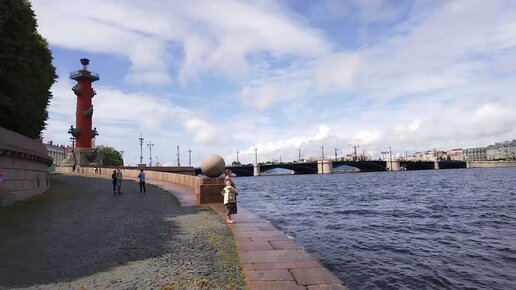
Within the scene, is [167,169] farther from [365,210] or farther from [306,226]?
[306,226]

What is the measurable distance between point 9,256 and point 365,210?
67.5 feet

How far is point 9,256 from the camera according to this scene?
916 cm

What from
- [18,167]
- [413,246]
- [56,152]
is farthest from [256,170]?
[413,246]

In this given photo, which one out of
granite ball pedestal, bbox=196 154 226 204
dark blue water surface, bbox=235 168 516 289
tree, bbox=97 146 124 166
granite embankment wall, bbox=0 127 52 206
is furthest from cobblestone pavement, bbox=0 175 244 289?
tree, bbox=97 146 124 166

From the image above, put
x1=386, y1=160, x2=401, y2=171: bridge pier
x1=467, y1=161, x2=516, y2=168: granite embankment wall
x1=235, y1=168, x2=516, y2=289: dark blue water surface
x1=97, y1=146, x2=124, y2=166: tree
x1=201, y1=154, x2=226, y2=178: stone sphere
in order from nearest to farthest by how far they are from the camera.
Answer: x1=235, y1=168, x2=516, y2=289: dark blue water surface, x1=201, y1=154, x2=226, y2=178: stone sphere, x1=97, y1=146, x2=124, y2=166: tree, x1=386, y1=160, x2=401, y2=171: bridge pier, x1=467, y1=161, x2=516, y2=168: granite embankment wall

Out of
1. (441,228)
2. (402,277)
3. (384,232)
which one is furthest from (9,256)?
(441,228)

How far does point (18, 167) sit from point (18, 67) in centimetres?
570

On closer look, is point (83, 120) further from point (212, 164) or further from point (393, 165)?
point (393, 165)

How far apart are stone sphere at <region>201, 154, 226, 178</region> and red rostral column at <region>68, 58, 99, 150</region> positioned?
68.7m

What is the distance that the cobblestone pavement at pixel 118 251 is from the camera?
707 cm

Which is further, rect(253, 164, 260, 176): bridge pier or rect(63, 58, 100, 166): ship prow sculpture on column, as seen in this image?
rect(253, 164, 260, 176): bridge pier

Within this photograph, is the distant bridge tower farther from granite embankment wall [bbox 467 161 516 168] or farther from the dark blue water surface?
granite embankment wall [bbox 467 161 516 168]

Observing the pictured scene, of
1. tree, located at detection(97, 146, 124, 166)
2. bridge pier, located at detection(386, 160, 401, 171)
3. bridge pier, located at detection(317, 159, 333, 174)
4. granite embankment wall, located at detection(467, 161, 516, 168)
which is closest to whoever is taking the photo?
tree, located at detection(97, 146, 124, 166)

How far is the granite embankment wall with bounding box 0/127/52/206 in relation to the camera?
1955 cm
